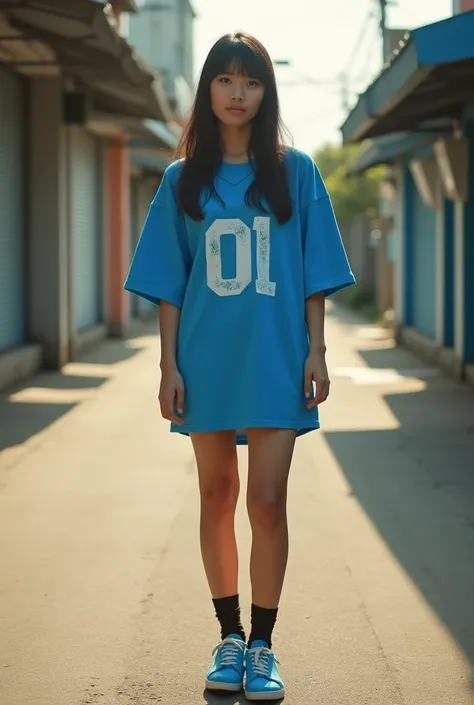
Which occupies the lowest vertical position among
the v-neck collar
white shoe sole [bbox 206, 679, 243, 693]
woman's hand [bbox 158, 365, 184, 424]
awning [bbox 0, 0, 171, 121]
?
white shoe sole [bbox 206, 679, 243, 693]

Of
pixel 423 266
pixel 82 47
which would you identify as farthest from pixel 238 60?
pixel 423 266

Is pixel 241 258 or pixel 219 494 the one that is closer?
pixel 241 258

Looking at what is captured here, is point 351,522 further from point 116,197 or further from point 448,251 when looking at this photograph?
point 116,197

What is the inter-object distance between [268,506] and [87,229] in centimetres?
1476

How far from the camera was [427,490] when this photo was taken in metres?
7.15

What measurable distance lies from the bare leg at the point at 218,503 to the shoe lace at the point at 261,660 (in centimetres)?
21

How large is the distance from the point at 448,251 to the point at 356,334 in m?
7.19

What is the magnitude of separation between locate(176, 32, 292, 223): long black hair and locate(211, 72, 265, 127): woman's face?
0.02m

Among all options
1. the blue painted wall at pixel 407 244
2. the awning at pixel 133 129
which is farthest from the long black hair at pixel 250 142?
the blue painted wall at pixel 407 244

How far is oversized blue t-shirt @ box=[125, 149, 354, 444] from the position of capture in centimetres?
372

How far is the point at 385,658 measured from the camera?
413cm

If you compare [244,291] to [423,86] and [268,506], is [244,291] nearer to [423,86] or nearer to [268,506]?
[268,506]

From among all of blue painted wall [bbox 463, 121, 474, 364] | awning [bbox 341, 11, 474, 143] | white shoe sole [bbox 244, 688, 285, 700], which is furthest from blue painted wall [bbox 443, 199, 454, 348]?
white shoe sole [bbox 244, 688, 285, 700]

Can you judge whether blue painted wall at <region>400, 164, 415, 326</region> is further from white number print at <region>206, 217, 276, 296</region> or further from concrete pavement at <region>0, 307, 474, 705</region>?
white number print at <region>206, 217, 276, 296</region>
